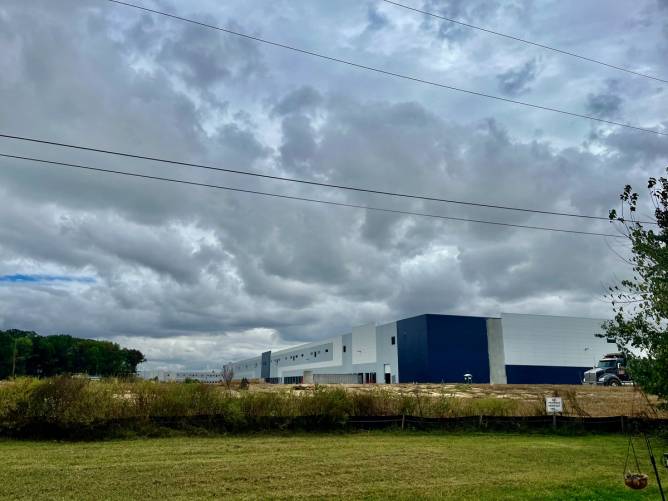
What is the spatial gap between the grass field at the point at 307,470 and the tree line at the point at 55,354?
Answer: 89.9 meters

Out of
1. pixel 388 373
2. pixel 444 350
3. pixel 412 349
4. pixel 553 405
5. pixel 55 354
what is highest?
pixel 55 354

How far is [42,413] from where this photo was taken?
647 inches

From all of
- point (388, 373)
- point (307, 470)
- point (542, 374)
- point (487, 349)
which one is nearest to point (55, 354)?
point (388, 373)

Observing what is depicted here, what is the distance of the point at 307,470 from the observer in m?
12.6

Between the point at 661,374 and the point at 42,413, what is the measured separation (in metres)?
15.8

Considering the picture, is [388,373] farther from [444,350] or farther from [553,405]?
[553,405]

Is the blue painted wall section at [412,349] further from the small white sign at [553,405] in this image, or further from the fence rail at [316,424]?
the small white sign at [553,405]

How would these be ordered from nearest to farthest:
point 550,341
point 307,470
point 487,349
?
point 307,470, point 487,349, point 550,341

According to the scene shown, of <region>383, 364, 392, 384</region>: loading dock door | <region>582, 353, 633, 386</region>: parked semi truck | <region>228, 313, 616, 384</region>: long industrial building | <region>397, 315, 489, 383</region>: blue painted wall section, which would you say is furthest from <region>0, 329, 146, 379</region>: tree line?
<region>582, 353, 633, 386</region>: parked semi truck

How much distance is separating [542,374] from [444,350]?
10.3 m

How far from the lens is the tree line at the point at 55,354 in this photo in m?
97.5

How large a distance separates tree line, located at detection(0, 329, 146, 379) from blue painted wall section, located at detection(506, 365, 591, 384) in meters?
68.8

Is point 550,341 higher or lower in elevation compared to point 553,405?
higher

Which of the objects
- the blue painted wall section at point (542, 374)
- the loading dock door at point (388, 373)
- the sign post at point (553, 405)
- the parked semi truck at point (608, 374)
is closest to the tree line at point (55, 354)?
the loading dock door at point (388, 373)
